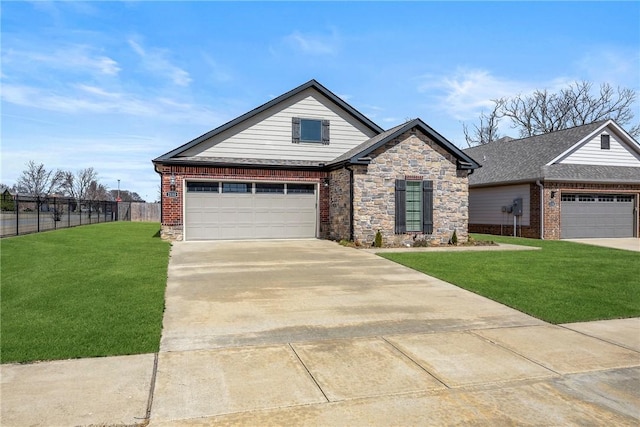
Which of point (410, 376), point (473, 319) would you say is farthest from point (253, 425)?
point (473, 319)

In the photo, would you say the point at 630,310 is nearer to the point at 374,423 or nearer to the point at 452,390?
the point at 452,390

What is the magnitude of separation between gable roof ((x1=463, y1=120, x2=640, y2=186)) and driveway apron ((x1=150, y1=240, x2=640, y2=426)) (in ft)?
50.9

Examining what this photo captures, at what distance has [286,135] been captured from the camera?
18.7m

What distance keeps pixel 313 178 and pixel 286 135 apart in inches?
88.0

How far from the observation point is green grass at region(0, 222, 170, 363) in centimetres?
501

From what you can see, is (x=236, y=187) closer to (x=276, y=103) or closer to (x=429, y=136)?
(x=276, y=103)

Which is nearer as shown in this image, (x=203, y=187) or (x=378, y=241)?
(x=378, y=241)

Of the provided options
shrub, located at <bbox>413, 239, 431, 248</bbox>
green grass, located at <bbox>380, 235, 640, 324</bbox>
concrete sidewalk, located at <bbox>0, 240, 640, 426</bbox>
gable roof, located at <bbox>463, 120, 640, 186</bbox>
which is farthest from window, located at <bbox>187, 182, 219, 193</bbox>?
gable roof, located at <bbox>463, 120, 640, 186</bbox>

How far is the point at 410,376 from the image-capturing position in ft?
14.1

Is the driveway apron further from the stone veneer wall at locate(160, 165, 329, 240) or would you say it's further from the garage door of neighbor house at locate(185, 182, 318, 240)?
the garage door of neighbor house at locate(185, 182, 318, 240)

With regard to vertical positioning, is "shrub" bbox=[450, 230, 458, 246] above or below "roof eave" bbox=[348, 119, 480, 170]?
below

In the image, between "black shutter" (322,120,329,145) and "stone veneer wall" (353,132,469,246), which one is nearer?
"stone veneer wall" (353,132,469,246)

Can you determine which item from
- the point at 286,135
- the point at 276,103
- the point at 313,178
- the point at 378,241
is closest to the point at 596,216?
the point at 378,241

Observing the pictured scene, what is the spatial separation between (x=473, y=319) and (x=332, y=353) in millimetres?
2663
